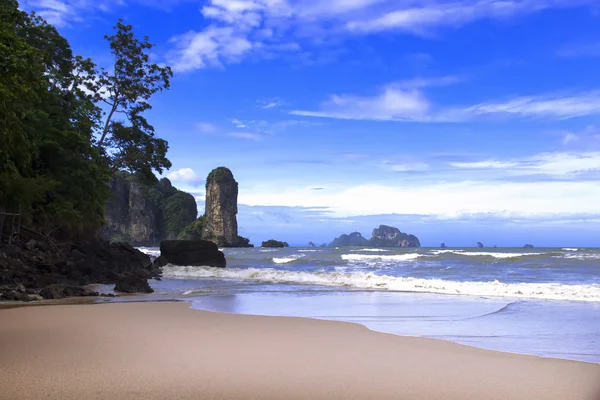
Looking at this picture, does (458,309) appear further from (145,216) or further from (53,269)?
(145,216)

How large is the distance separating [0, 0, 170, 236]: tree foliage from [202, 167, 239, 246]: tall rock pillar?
70.1m

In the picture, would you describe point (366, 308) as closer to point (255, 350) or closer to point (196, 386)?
point (255, 350)

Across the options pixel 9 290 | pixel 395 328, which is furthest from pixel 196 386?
pixel 9 290

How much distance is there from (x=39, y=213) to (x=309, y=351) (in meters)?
18.9

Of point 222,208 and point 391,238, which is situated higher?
point 222,208


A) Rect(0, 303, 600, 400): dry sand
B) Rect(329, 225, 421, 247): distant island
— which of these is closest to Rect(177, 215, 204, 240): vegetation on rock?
Rect(329, 225, 421, 247): distant island

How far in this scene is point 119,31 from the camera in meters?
28.2

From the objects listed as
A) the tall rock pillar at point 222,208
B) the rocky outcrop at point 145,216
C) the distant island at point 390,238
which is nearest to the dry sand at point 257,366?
the tall rock pillar at point 222,208

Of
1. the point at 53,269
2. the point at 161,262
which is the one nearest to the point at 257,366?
the point at 53,269

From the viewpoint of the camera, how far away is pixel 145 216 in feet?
380

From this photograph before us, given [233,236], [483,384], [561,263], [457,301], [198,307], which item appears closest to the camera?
[483,384]

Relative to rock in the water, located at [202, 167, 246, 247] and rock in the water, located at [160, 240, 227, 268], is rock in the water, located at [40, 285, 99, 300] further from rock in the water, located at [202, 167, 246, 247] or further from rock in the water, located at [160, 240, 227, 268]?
rock in the water, located at [202, 167, 246, 247]

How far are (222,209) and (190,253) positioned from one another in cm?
6701

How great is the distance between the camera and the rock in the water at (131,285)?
13872 millimetres
